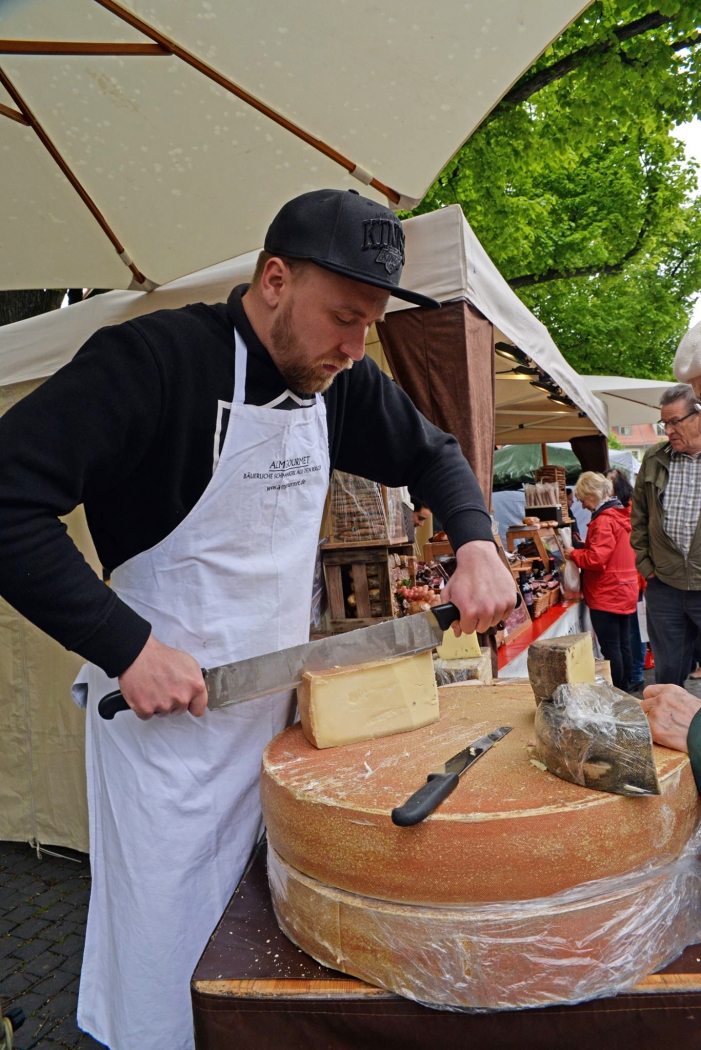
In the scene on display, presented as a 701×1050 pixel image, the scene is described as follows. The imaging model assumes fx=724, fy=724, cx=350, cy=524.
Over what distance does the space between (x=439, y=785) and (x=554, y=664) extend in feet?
1.14

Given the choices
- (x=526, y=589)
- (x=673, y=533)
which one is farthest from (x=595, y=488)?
(x=673, y=533)

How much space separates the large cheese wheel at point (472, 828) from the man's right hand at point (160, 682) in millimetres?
209

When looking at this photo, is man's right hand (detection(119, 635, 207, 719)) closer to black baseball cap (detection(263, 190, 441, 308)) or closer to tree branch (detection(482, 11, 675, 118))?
black baseball cap (detection(263, 190, 441, 308))

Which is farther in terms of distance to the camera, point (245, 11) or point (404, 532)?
point (404, 532)

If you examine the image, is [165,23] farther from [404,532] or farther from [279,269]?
[404,532]

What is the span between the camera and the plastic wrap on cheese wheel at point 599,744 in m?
1.05

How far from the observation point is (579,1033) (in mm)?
1048

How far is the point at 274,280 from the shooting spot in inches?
61.2

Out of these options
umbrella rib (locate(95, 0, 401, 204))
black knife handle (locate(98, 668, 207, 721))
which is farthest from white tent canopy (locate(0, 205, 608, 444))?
black knife handle (locate(98, 668, 207, 721))

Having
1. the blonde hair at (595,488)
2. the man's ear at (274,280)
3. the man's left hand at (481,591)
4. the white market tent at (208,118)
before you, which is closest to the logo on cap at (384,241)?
Result: the man's ear at (274,280)

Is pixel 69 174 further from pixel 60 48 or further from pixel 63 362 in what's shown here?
pixel 63 362

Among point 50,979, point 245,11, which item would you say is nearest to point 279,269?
point 245,11

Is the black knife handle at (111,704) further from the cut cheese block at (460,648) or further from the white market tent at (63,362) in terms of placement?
the white market tent at (63,362)

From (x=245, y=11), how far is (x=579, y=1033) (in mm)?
2255
